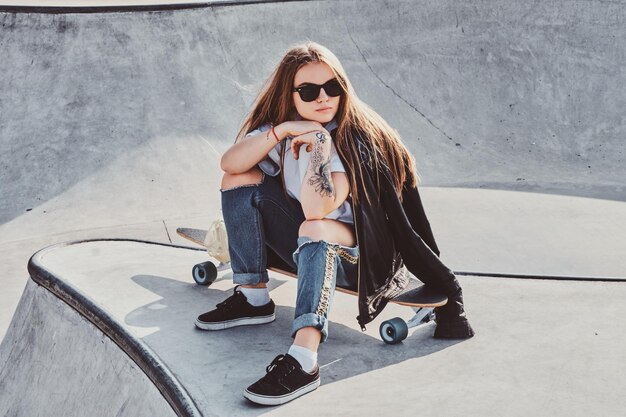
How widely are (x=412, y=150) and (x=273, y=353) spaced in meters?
5.53

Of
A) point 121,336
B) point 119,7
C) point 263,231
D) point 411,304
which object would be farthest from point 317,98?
point 119,7

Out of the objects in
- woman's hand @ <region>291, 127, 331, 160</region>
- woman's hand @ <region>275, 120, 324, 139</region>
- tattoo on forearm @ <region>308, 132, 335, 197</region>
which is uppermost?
woman's hand @ <region>275, 120, 324, 139</region>

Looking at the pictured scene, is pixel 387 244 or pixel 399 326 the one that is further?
pixel 399 326

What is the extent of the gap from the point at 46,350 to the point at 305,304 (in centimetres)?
185

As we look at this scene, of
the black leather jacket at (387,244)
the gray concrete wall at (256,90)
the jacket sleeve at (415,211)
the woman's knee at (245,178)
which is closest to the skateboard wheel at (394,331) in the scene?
the black leather jacket at (387,244)

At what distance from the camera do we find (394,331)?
3723 mm

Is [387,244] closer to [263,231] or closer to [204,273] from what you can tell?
[263,231]

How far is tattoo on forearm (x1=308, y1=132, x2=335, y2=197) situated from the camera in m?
3.36

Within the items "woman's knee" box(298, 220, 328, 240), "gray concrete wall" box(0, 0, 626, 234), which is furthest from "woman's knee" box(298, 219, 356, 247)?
"gray concrete wall" box(0, 0, 626, 234)

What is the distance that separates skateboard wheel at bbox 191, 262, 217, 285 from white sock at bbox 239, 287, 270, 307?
2.21 feet

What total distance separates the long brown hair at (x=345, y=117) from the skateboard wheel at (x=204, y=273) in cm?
115

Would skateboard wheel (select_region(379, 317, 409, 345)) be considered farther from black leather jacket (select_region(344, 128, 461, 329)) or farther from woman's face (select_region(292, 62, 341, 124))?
woman's face (select_region(292, 62, 341, 124))

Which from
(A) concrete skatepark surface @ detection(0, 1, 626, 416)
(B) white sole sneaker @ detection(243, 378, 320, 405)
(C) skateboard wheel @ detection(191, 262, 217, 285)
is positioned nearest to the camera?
(B) white sole sneaker @ detection(243, 378, 320, 405)

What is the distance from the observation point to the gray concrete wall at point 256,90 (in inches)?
308
